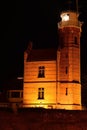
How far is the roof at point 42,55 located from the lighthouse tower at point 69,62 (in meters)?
1.02

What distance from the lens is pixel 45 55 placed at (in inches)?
2176

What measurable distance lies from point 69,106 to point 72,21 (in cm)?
1121

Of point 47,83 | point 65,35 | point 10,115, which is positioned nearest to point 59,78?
point 47,83

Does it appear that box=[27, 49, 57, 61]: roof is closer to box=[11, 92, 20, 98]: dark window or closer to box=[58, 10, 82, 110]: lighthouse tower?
box=[58, 10, 82, 110]: lighthouse tower

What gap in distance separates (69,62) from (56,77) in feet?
8.66

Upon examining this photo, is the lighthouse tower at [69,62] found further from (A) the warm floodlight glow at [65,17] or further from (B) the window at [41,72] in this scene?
(B) the window at [41,72]

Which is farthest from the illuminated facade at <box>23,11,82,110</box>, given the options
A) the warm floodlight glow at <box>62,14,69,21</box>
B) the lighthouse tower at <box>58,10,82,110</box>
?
the warm floodlight glow at <box>62,14,69,21</box>

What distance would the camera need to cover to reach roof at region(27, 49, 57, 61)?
54625 mm

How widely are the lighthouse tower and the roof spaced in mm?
1021

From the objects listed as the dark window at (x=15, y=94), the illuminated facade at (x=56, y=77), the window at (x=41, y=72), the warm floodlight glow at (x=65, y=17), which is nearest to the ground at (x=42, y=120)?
the illuminated facade at (x=56, y=77)

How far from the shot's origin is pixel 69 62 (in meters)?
54.7

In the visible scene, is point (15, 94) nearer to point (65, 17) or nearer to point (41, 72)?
point (41, 72)

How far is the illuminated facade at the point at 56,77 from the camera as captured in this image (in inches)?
2106

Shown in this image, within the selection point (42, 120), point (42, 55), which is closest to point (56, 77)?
point (42, 55)
